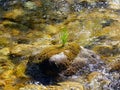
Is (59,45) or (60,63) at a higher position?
(59,45)

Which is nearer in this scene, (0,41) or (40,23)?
(0,41)

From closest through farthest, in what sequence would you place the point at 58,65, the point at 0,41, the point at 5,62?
the point at 58,65
the point at 5,62
the point at 0,41

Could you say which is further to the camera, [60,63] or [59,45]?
[59,45]

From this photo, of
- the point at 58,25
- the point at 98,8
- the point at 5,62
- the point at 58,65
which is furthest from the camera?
the point at 98,8

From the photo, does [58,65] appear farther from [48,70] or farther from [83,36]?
[83,36]

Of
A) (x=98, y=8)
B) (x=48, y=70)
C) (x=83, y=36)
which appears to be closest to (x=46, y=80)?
(x=48, y=70)

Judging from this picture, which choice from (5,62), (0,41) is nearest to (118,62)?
(5,62)

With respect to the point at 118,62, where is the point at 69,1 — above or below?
above
